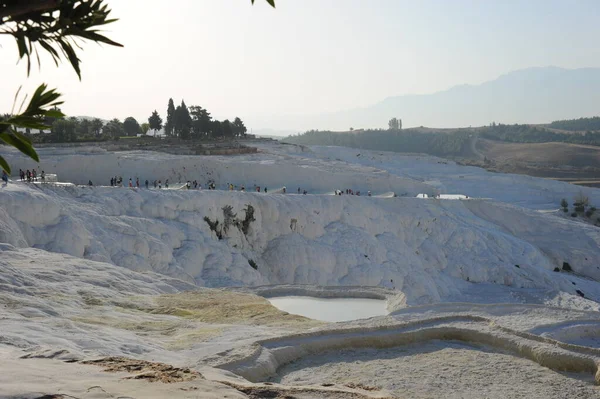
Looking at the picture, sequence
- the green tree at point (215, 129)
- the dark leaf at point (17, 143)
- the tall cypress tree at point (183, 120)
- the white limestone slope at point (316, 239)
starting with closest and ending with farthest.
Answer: the dark leaf at point (17, 143)
the white limestone slope at point (316, 239)
the tall cypress tree at point (183, 120)
the green tree at point (215, 129)

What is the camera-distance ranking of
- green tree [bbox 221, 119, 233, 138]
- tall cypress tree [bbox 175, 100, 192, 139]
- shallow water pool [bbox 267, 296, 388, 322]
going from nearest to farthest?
shallow water pool [bbox 267, 296, 388, 322] → tall cypress tree [bbox 175, 100, 192, 139] → green tree [bbox 221, 119, 233, 138]

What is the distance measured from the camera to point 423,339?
6855 millimetres

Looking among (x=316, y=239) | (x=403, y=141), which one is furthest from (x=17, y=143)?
(x=403, y=141)

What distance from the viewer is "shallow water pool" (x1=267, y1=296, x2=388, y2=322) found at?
10.1 m

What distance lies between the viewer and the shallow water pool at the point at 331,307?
10071 millimetres

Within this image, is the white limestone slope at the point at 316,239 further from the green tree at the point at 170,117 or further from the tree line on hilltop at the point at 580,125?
the tree line on hilltop at the point at 580,125

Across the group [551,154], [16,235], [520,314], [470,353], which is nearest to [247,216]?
[16,235]

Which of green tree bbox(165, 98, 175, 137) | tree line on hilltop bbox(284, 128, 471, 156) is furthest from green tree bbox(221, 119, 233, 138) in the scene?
tree line on hilltop bbox(284, 128, 471, 156)

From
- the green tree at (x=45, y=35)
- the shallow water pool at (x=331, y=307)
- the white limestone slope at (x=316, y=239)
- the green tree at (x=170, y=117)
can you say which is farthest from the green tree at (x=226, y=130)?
the green tree at (x=45, y=35)

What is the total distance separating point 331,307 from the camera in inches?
420

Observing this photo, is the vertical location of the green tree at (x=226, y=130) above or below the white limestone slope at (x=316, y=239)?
above

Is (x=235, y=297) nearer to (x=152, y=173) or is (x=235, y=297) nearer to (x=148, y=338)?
(x=148, y=338)

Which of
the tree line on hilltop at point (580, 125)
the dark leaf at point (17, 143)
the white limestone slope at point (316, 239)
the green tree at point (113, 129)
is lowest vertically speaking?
the white limestone slope at point (316, 239)

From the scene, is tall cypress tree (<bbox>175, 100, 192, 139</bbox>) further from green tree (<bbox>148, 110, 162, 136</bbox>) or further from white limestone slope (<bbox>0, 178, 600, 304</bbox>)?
white limestone slope (<bbox>0, 178, 600, 304</bbox>)
